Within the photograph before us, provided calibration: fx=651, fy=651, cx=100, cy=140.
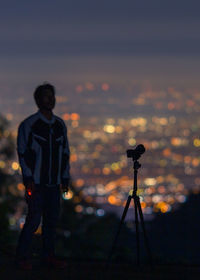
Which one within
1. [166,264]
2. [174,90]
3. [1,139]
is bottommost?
[166,264]

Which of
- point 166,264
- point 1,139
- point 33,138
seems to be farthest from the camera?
point 1,139

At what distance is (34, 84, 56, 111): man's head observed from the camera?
7371mm

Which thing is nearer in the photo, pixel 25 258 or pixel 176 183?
pixel 25 258

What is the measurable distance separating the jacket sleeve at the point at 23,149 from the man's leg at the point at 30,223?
0.90 feet

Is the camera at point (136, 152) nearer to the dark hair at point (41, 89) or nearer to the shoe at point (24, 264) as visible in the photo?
the dark hair at point (41, 89)

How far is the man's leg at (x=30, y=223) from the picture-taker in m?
7.40

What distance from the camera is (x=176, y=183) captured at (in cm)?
14100

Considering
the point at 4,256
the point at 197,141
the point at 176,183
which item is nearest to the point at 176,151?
the point at 197,141

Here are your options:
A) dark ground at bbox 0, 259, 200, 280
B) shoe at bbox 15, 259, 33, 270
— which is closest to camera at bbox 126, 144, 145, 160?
dark ground at bbox 0, 259, 200, 280

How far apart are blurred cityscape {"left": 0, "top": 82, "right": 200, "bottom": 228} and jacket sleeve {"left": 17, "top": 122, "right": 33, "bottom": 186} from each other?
120 metres

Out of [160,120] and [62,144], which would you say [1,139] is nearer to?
[62,144]

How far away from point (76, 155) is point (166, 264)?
14387 cm

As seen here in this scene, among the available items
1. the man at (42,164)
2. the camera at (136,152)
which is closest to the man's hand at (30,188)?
the man at (42,164)

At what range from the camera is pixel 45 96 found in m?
7.39
